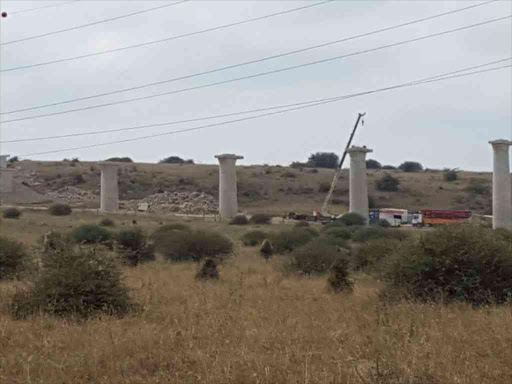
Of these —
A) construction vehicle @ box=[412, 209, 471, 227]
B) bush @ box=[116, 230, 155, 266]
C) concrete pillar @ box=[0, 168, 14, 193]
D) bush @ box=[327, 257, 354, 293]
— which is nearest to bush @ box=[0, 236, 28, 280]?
bush @ box=[116, 230, 155, 266]

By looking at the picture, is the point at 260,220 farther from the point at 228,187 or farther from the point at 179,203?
the point at 179,203

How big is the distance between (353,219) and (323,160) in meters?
97.9

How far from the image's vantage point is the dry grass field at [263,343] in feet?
30.4

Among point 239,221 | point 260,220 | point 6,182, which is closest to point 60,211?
point 239,221

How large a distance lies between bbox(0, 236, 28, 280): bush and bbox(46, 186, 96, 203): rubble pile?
6053 cm

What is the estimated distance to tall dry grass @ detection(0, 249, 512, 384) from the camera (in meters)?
9.27

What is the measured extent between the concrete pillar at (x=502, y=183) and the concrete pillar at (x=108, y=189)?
30176 mm

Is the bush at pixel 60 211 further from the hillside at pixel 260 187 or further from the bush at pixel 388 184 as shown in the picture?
the bush at pixel 388 184

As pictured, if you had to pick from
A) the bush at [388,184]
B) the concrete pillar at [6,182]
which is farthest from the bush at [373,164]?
the concrete pillar at [6,182]

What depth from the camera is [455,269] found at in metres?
17.3

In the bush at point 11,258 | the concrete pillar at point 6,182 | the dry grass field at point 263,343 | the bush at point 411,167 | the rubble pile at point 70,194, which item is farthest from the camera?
the bush at point 411,167

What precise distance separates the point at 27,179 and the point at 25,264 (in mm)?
77073

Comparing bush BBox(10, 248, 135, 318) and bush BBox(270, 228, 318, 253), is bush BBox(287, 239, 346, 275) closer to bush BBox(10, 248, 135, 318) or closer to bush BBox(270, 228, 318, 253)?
bush BBox(270, 228, 318, 253)

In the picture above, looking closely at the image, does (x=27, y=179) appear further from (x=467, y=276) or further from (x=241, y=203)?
(x=467, y=276)
